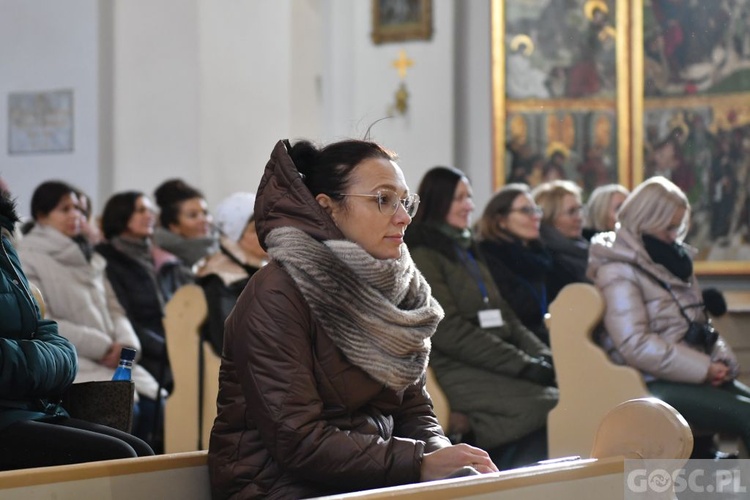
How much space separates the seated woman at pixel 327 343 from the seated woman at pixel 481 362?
282 cm

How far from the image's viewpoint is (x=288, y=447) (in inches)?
111

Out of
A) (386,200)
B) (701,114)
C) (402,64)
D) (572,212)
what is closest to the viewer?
(386,200)

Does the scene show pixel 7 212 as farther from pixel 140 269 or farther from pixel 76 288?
pixel 140 269

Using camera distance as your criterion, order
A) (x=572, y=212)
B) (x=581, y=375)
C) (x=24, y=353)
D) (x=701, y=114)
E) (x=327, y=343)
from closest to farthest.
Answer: (x=327, y=343) → (x=24, y=353) → (x=581, y=375) → (x=572, y=212) → (x=701, y=114)

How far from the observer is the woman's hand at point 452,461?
9.24 ft

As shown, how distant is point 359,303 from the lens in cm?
302

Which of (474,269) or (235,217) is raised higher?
(235,217)

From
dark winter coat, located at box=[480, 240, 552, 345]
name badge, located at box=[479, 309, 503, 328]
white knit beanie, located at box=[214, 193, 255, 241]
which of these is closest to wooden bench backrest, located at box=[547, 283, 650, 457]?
name badge, located at box=[479, 309, 503, 328]

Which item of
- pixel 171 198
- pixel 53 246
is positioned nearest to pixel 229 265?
pixel 53 246

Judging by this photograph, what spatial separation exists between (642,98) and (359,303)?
8453 millimetres

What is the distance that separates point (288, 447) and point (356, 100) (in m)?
9.00

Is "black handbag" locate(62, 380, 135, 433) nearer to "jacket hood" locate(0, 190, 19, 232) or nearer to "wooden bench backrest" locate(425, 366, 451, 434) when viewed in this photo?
"jacket hood" locate(0, 190, 19, 232)

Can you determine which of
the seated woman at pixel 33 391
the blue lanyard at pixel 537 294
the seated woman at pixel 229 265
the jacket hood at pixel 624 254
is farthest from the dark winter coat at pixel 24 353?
the blue lanyard at pixel 537 294

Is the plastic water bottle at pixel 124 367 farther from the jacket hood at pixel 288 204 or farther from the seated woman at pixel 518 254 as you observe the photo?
the seated woman at pixel 518 254
